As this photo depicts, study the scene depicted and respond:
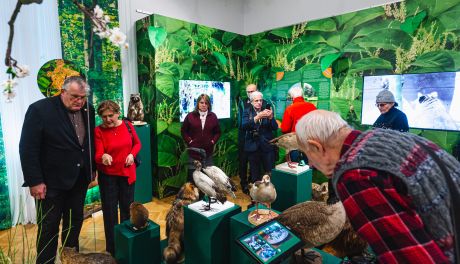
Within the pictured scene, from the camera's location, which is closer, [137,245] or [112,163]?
[137,245]

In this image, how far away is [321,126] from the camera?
1.01 m

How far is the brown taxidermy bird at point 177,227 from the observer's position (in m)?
2.20

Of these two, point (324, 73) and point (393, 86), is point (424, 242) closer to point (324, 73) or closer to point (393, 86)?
point (393, 86)

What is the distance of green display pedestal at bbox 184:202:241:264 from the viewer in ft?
6.40

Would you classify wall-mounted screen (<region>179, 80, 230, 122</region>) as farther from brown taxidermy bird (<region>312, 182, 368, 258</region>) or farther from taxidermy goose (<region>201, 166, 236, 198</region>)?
brown taxidermy bird (<region>312, 182, 368, 258</region>)

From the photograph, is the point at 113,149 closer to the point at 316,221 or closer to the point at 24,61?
the point at 316,221

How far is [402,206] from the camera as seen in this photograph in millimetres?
771

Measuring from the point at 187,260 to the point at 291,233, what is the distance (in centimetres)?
108

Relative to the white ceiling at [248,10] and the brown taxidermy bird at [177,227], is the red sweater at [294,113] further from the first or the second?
the white ceiling at [248,10]

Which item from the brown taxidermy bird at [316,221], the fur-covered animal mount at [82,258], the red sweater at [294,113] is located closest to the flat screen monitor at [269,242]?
the brown taxidermy bird at [316,221]

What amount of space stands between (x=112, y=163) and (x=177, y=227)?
0.82 metres

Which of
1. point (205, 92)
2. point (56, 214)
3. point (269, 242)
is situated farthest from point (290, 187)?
point (205, 92)

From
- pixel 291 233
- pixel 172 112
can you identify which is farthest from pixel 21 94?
pixel 291 233

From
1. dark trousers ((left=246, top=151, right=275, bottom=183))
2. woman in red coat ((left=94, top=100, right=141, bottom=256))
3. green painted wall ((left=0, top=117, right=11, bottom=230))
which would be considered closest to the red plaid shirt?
woman in red coat ((left=94, top=100, right=141, bottom=256))
